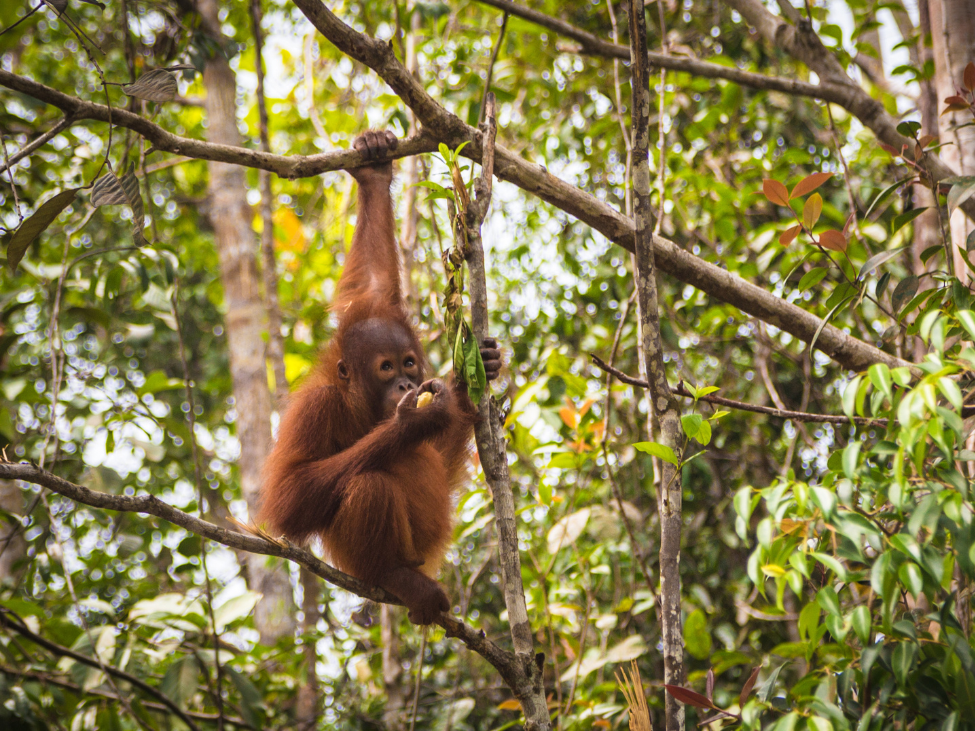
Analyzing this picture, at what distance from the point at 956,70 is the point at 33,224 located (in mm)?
3544

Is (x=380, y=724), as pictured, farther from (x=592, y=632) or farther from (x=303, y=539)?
(x=303, y=539)

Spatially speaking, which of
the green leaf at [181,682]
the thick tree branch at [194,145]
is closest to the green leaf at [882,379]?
the thick tree branch at [194,145]

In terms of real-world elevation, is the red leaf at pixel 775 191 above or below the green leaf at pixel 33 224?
below

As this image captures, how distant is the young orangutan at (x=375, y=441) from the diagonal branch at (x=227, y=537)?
1.02 feet

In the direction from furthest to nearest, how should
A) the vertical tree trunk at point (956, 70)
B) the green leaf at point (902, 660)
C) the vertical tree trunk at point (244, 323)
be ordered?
the vertical tree trunk at point (244, 323) < the vertical tree trunk at point (956, 70) < the green leaf at point (902, 660)

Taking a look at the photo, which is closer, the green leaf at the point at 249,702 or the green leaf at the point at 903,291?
the green leaf at the point at 903,291

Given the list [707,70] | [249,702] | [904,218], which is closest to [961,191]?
[904,218]

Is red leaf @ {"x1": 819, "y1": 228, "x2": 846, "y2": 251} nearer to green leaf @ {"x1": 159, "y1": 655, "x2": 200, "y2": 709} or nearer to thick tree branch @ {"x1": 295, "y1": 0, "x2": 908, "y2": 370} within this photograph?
thick tree branch @ {"x1": 295, "y1": 0, "x2": 908, "y2": 370}

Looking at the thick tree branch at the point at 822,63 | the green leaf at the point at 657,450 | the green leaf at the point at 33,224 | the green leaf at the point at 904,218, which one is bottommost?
the green leaf at the point at 657,450

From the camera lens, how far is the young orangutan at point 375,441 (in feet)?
8.73

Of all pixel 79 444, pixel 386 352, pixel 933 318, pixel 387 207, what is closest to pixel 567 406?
pixel 386 352

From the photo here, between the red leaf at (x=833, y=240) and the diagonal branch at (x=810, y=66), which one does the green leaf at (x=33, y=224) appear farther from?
the red leaf at (x=833, y=240)

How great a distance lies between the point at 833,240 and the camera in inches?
84.3

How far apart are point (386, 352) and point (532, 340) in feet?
5.72
